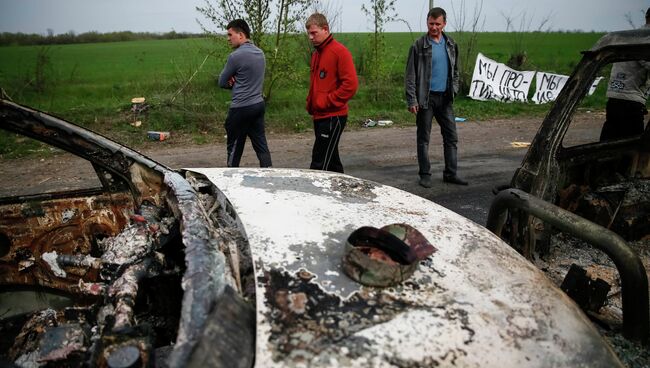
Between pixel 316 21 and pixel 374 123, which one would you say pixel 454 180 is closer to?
pixel 316 21

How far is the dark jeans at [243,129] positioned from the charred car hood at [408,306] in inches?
123

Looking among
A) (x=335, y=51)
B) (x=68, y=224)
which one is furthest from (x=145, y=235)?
(x=335, y=51)

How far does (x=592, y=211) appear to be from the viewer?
9.69ft

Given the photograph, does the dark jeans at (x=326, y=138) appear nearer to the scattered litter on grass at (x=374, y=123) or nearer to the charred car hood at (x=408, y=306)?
the charred car hood at (x=408, y=306)

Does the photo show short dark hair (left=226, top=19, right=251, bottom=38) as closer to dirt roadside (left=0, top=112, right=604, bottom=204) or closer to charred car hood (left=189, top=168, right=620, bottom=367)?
dirt roadside (left=0, top=112, right=604, bottom=204)

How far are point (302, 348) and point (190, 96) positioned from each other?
8377 millimetres

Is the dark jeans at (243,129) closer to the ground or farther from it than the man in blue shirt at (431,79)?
closer to the ground

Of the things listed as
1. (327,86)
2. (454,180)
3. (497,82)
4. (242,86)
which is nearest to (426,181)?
(454,180)

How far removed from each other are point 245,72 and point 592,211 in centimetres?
370

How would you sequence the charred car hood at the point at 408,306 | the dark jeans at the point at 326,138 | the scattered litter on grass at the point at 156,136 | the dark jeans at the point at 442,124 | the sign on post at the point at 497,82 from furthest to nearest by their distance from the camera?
the sign on post at the point at 497,82 → the scattered litter on grass at the point at 156,136 → the dark jeans at the point at 442,124 → the dark jeans at the point at 326,138 → the charred car hood at the point at 408,306

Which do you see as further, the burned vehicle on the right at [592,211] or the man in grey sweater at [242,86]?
the man in grey sweater at [242,86]

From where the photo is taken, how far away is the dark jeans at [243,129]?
493 centimetres

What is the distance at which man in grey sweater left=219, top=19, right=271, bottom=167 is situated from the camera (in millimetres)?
4820

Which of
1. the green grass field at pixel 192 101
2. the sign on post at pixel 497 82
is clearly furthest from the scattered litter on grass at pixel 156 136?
the sign on post at pixel 497 82
